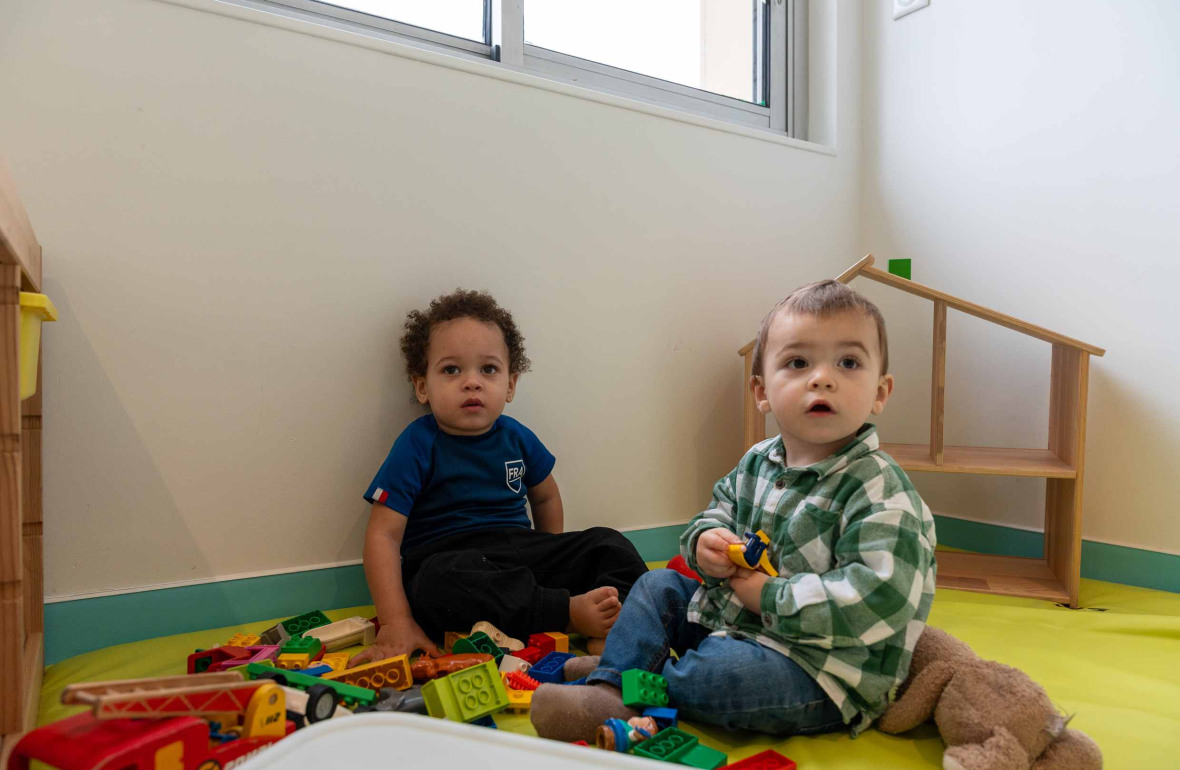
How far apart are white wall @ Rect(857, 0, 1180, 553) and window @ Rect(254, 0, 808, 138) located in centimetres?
24

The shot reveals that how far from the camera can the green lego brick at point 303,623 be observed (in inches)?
46.4

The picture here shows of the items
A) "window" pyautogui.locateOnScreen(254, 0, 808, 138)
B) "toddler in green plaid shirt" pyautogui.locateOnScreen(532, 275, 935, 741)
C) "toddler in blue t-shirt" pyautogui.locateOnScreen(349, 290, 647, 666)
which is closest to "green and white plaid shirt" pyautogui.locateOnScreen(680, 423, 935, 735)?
"toddler in green plaid shirt" pyautogui.locateOnScreen(532, 275, 935, 741)

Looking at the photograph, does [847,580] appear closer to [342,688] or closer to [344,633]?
[342,688]

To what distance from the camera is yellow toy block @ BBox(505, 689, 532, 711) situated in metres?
0.94

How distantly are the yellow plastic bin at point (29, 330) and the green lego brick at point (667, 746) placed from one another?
72 centimetres

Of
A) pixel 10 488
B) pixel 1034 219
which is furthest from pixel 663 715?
pixel 1034 219

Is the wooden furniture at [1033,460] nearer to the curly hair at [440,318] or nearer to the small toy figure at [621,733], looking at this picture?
the curly hair at [440,318]

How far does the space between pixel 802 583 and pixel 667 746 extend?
223 mm

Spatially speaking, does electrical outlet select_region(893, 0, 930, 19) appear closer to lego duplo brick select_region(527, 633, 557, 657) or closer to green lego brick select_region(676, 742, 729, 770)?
lego duplo brick select_region(527, 633, 557, 657)

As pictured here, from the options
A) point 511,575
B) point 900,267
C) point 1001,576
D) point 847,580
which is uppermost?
point 900,267

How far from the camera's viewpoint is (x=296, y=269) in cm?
133

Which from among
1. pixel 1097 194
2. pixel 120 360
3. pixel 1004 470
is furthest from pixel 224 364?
pixel 1097 194

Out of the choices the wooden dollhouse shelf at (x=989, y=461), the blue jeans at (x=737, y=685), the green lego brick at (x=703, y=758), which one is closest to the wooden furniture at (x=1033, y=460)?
the wooden dollhouse shelf at (x=989, y=461)

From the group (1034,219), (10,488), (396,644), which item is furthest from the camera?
(1034,219)
